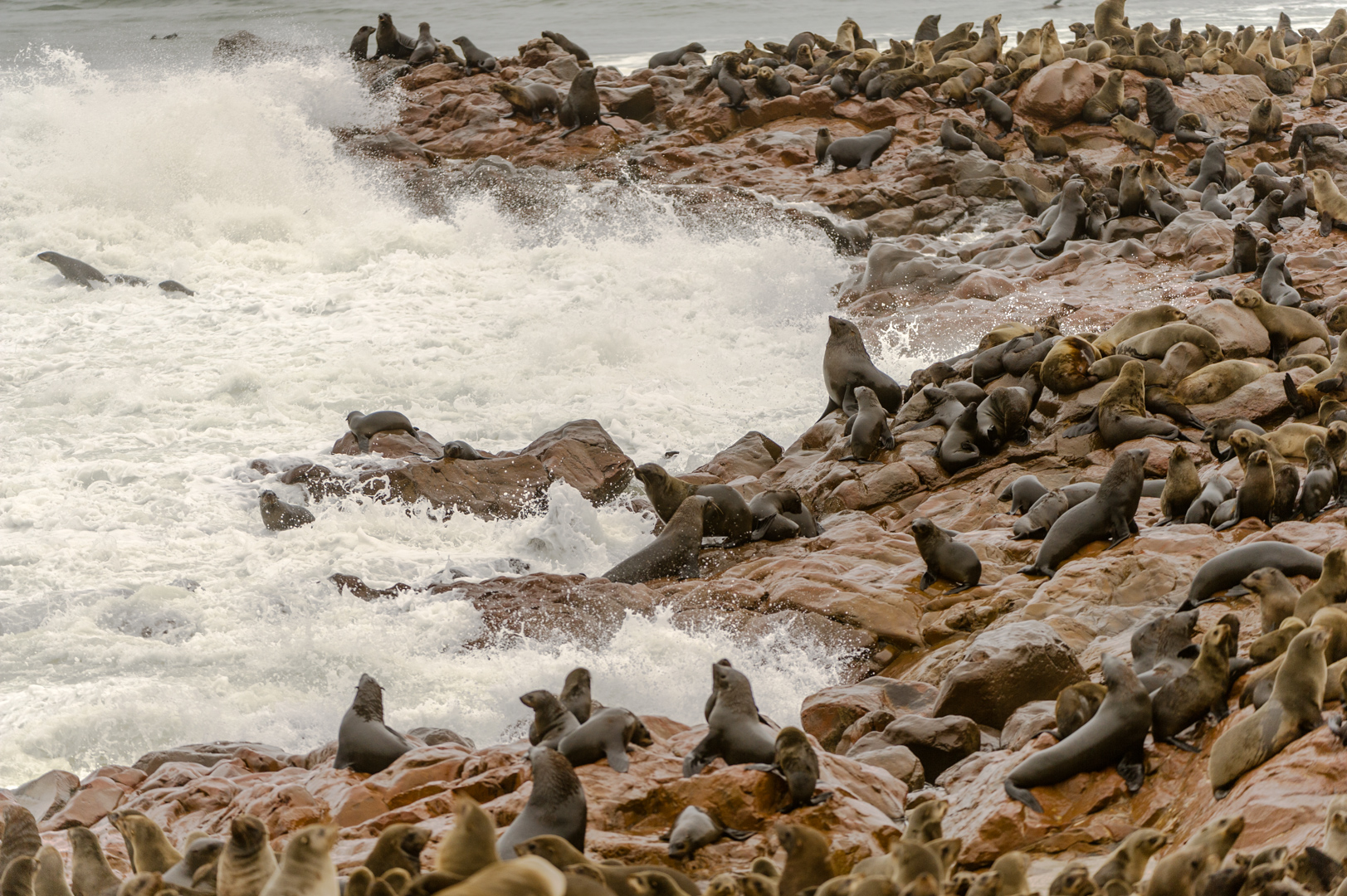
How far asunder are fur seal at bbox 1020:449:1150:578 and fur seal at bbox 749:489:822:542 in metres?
2.07

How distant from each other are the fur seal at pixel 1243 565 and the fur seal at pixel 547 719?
2911 millimetres

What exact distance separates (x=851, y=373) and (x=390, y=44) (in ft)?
56.4

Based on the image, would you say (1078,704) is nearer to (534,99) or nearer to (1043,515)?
(1043,515)

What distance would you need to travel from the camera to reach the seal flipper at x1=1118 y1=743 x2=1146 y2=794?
401 centimetres

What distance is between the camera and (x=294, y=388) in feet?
45.0

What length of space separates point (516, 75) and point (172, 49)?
1264 centimetres

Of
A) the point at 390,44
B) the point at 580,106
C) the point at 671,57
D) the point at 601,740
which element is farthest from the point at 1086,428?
the point at 390,44

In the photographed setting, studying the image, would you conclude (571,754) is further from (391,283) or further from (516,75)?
(516,75)

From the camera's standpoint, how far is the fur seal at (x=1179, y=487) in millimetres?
6770

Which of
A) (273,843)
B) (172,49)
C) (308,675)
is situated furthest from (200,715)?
(172,49)

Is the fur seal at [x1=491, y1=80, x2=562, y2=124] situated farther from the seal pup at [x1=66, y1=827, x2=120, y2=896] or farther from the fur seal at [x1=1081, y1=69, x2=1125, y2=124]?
the seal pup at [x1=66, y1=827, x2=120, y2=896]

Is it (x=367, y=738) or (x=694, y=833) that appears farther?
(x=367, y=738)

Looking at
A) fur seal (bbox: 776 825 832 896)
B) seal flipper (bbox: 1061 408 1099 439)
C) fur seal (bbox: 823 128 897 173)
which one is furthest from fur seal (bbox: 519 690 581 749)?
fur seal (bbox: 823 128 897 173)

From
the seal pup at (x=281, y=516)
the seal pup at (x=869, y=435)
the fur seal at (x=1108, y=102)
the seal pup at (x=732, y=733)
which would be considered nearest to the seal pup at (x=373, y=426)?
the seal pup at (x=281, y=516)
